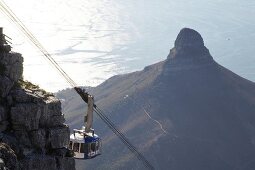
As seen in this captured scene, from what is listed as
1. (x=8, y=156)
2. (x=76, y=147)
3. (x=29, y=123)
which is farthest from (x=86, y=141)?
(x=8, y=156)

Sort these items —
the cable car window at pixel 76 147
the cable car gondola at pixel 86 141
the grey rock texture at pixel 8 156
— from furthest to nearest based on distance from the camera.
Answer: the cable car gondola at pixel 86 141, the cable car window at pixel 76 147, the grey rock texture at pixel 8 156

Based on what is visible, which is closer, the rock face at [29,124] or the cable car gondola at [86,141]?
the rock face at [29,124]

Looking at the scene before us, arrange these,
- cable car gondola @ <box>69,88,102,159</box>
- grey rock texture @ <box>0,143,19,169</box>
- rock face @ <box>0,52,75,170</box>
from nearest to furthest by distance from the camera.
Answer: grey rock texture @ <box>0,143,19,169</box>
rock face @ <box>0,52,75,170</box>
cable car gondola @ <box>69,88,102,159</box>

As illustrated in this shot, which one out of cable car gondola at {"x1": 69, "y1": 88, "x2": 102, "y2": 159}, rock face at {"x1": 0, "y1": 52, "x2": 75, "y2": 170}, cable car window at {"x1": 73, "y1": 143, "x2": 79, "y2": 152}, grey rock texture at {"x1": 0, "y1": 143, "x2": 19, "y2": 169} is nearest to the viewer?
grey rock texture at {"x1": 0, "y1": 143, "x2": 19, "y2": 169}

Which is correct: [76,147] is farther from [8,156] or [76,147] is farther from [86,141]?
[8,156]

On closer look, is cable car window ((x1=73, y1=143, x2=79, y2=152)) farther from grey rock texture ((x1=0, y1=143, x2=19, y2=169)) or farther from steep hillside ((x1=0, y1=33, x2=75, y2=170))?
grey rock texture ((x1=0, y1=143, x2=19, y2=169))

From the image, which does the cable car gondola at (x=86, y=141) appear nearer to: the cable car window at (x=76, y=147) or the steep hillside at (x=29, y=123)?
the cable car window at (x=76, y=147)

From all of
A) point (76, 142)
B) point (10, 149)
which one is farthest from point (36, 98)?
point (76, 142)

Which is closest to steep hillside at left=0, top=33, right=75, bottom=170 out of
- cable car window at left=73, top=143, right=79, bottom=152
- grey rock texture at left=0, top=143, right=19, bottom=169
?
grey rock texture at left=0, top=143, right=19, bottom=169

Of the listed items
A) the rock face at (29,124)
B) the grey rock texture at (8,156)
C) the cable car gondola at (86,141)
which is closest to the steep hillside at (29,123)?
the rock face at (29,124)
